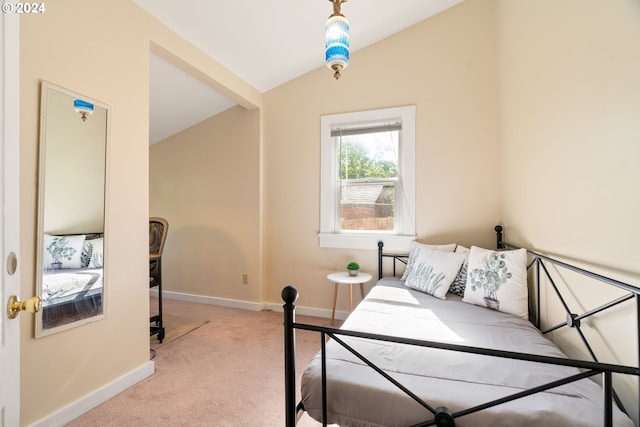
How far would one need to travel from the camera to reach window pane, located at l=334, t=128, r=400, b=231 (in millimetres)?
3119

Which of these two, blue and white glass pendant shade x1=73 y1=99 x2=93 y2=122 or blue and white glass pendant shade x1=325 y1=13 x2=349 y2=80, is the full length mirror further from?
blue and white glass pendant shade x1=325 y1=13 x2=349 y2=80

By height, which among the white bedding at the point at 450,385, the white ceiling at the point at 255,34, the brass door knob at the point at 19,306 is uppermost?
the white ceiling at the point at 255,34

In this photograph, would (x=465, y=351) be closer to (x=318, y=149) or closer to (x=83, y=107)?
(x=83, y=107)

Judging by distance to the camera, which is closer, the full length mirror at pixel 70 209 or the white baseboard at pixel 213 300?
the full length mirror at pixel 70 209

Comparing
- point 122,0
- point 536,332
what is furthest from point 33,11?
point 536,332

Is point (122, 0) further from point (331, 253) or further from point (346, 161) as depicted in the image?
point (331, 253)

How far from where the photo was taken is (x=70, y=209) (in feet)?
5.58

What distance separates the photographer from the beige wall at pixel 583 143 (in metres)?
1.15

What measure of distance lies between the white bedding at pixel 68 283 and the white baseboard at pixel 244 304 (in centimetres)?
189

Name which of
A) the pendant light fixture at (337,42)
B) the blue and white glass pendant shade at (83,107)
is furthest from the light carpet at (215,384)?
the pendant light fixture at (337,42)

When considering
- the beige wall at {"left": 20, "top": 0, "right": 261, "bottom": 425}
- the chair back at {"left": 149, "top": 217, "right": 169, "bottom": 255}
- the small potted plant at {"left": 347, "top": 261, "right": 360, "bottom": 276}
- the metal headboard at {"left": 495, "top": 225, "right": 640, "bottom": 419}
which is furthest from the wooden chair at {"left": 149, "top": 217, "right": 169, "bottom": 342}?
the metal headboard at {"left": 495, "top": 225, "right": 640, "bottom": 419}

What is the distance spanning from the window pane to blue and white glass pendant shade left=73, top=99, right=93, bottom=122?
2.17m

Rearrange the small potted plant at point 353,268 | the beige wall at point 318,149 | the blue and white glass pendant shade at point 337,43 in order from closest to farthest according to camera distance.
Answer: the beige wall at point 318,149
the blue and white glass pendant shade at point 337,43
the small potted plant at point 353,268

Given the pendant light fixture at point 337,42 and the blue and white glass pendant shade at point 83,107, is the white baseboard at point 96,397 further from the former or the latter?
the pendant light fixture at point 337,42
